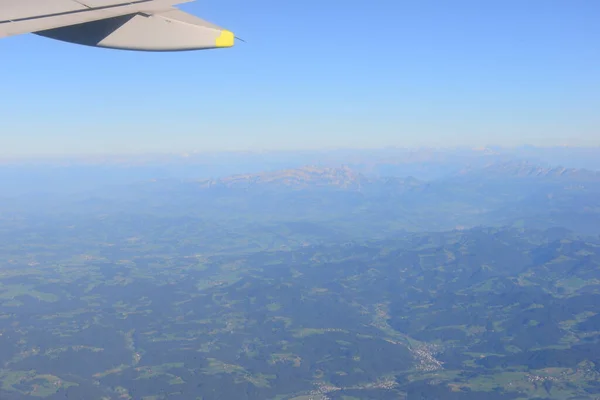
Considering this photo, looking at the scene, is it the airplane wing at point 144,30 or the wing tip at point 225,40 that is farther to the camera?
the wing tip at point 225,40

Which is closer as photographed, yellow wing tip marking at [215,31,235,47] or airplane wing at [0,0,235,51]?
airplane wing at [0,0,235,51]

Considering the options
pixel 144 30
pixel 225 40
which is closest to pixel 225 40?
pixel 225 40

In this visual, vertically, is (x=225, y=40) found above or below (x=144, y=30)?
below

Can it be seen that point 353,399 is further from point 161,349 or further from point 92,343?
point 92,343

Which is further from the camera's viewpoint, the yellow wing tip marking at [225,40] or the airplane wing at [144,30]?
the yellow wing tip marking at [225,40]

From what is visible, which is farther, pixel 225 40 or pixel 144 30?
pixel 144 30

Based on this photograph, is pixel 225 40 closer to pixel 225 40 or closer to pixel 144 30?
pixel 225 40

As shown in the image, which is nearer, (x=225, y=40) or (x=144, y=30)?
(x=225, y=40)

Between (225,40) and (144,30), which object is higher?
(144,30)
